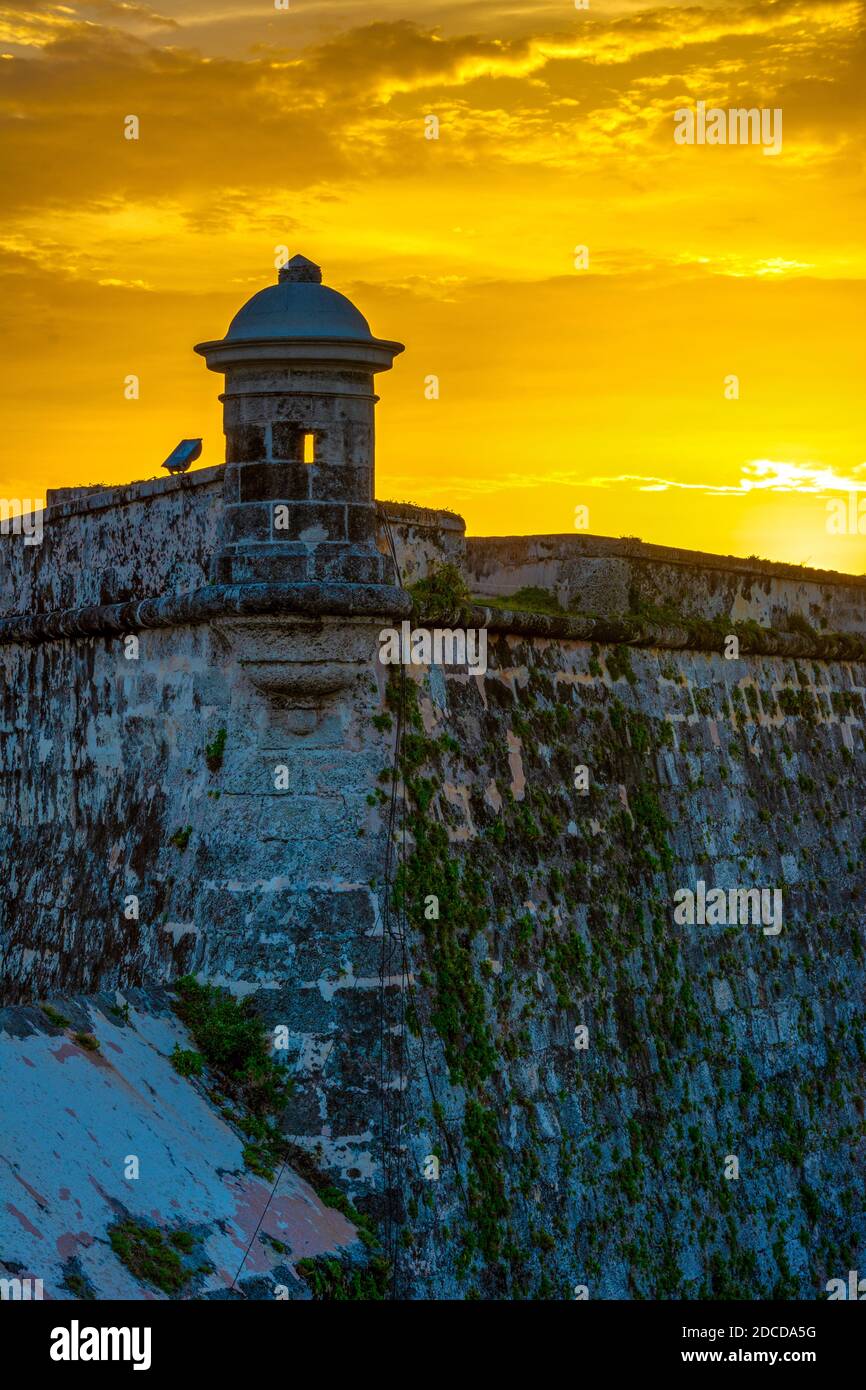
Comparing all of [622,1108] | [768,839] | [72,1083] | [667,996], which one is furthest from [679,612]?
[72,1083]

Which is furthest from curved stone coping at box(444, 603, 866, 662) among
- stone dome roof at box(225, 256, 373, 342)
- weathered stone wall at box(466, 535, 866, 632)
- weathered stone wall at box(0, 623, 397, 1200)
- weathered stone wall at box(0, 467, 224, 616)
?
stone dome roof at box(225, 256, 373, 342)

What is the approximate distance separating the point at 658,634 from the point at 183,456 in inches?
179

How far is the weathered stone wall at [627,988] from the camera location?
48.4 ft

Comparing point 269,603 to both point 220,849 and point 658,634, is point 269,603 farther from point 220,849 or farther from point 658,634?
point 658,634

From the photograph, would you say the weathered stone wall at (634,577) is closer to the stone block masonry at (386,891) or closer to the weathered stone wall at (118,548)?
the stone block masonry at (386,891)

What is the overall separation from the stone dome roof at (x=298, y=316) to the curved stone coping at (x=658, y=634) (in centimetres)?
241

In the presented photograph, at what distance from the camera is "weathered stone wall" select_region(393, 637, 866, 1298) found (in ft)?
48.4

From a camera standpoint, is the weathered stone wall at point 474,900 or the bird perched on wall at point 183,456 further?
the bird perched on wall at point 183,456

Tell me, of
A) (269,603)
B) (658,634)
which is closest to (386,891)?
(269,603)

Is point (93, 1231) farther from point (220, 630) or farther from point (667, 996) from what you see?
point (667, 996)

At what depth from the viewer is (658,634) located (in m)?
18.5

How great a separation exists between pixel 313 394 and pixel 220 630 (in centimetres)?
176

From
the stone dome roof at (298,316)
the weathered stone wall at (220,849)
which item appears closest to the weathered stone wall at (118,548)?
the weathered stone wall at (220,849)

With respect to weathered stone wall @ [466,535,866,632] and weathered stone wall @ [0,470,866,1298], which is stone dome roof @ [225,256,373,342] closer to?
weathered stone wall @ [0,470,866,1298]
